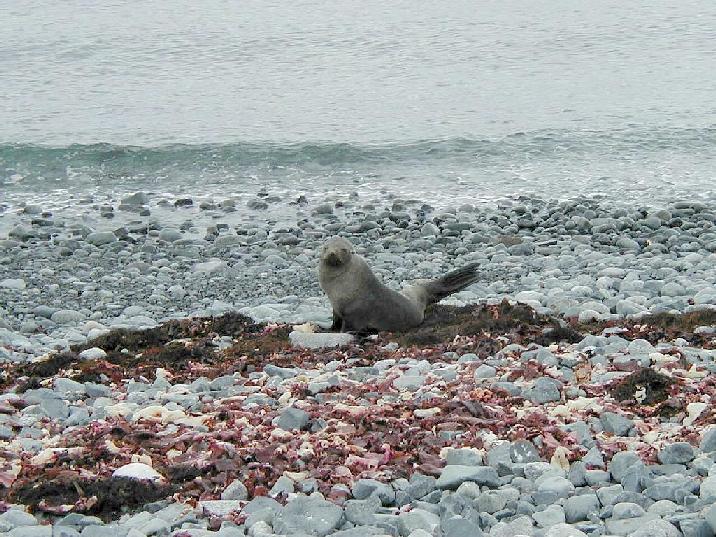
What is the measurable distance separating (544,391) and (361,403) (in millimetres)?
1048

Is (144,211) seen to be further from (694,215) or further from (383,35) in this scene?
(383,35)

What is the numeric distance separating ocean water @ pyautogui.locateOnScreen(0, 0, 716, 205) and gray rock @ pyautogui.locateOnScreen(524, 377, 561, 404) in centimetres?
1024

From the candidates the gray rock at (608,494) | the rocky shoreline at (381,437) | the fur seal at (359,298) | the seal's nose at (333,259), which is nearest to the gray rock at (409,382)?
the rocky shoreline at (381,437)

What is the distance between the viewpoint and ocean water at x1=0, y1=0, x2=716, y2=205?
61.6 feet

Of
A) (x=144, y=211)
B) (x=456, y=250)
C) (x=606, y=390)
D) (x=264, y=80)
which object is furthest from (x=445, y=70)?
(x=606, y=390)

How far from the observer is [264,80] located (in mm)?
26219

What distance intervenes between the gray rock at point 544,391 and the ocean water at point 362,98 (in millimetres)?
10241

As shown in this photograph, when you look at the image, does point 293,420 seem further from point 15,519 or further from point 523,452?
point 15,519

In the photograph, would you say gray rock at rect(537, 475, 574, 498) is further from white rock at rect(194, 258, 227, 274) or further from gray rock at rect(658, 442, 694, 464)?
white rock at rect(194, 258, 227, 274)

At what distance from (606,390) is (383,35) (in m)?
25.1

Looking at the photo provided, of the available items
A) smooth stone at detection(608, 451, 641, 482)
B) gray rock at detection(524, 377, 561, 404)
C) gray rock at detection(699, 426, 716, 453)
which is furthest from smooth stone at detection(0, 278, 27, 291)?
gray rock at detection(699, 426, 716, 453)

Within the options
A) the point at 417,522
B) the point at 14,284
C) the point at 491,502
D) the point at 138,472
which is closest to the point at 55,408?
the point at 138,472

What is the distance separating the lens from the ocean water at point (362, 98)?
18.8m

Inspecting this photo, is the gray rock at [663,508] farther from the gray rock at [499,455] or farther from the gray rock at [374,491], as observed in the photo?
the gray rock at [374,491]
